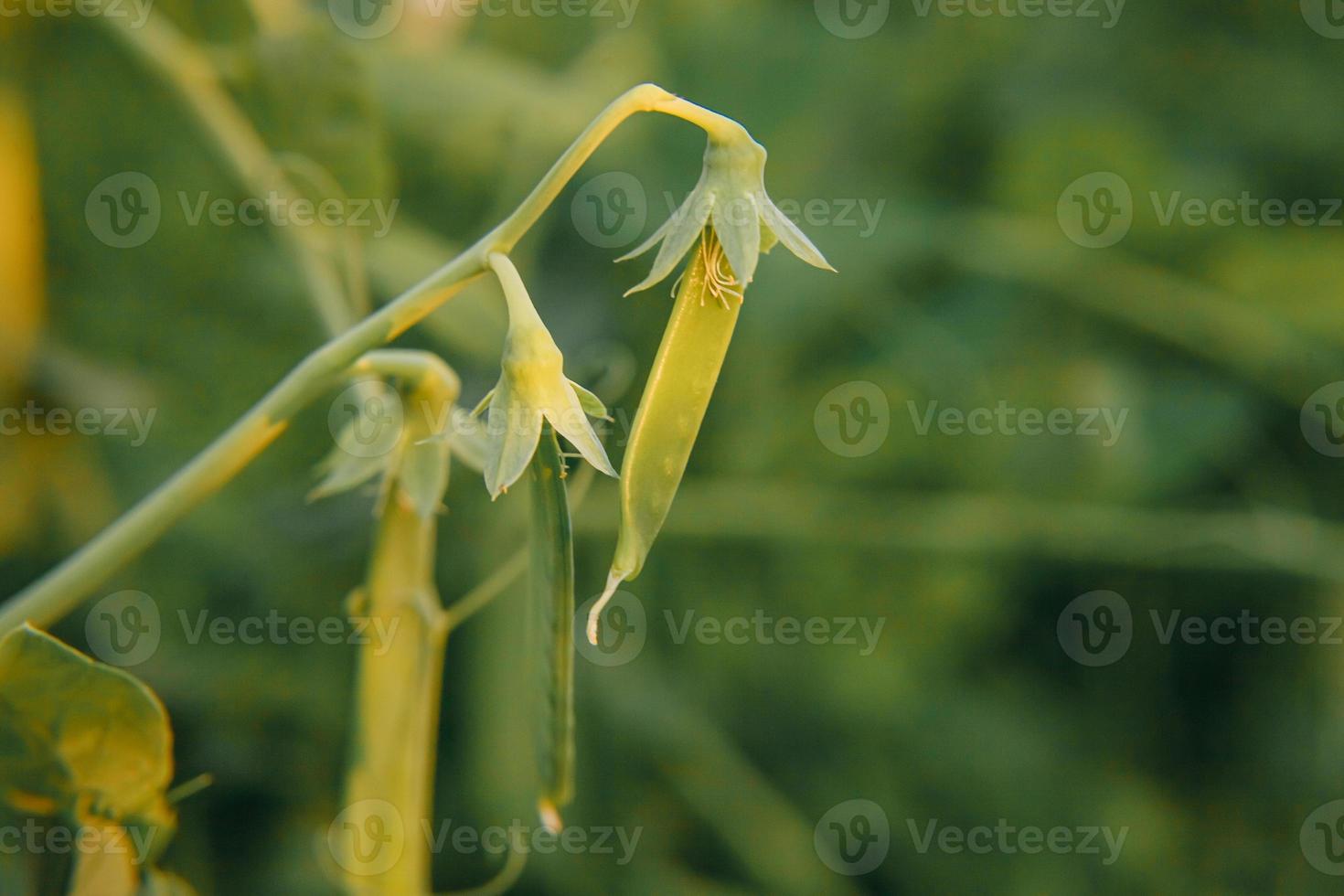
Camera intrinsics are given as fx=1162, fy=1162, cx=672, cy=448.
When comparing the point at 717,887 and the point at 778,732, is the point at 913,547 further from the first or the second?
the point at 717,887

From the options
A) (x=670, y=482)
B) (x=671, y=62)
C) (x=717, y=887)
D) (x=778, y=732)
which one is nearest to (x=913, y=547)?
Answer: (x=778, y=732)

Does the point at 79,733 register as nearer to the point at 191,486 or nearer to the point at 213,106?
the point at 191,486

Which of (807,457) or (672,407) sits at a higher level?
(807,457)

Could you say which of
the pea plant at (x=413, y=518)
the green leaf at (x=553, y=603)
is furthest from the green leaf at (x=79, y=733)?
the green leaf at (x=553, y=603)

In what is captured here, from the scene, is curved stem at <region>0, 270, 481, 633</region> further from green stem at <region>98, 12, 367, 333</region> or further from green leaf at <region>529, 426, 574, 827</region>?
green stem at <region>98, 12, 367, 333</region>

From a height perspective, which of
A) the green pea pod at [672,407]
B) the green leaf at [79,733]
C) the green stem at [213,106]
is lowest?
the green leaf at [79,733]

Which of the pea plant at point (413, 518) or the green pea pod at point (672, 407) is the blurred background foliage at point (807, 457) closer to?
the pea plant at point (413, 518)

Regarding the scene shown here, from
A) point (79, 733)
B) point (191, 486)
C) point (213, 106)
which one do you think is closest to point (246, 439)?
point (191, 486)
